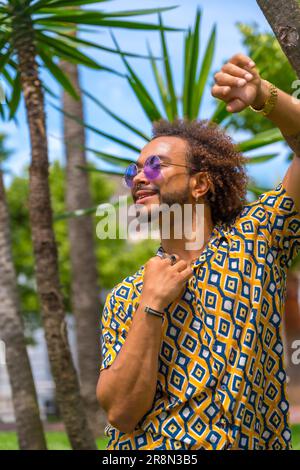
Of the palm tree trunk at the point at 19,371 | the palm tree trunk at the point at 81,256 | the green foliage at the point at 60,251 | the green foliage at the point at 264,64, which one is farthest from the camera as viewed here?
the green foliage at the point at 60,251

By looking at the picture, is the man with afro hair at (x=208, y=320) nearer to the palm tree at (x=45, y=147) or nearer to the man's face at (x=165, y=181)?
the man's face at (x=165, y=181)

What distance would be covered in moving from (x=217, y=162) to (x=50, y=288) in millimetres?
3003

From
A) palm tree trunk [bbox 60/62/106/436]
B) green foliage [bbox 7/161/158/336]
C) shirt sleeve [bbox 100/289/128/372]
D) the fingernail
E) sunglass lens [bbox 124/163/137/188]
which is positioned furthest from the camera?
green foliage [bbox 7/161/158/336]

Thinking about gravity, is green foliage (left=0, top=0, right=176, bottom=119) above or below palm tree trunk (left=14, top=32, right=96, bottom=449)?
above

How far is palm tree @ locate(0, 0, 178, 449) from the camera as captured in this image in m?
5.41

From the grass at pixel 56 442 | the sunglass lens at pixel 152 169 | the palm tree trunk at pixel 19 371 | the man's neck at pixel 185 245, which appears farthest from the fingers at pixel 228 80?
the grass at pixel 56 442

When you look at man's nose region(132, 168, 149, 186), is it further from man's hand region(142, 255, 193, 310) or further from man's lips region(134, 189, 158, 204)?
man's hand region(142, 255, 193, 310)

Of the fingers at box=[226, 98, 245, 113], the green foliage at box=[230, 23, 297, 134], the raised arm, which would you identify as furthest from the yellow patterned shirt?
the green foliage at box=[230, 23, 297, 134]

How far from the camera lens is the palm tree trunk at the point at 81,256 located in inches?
406

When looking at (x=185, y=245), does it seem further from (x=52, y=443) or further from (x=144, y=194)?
(x=52, y=443)

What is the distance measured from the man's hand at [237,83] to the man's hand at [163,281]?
489 millimetres

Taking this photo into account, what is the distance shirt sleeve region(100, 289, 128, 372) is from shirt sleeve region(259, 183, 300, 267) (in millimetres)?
523

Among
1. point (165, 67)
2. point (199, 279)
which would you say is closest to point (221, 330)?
point (199, 279)

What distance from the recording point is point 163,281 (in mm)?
2219
